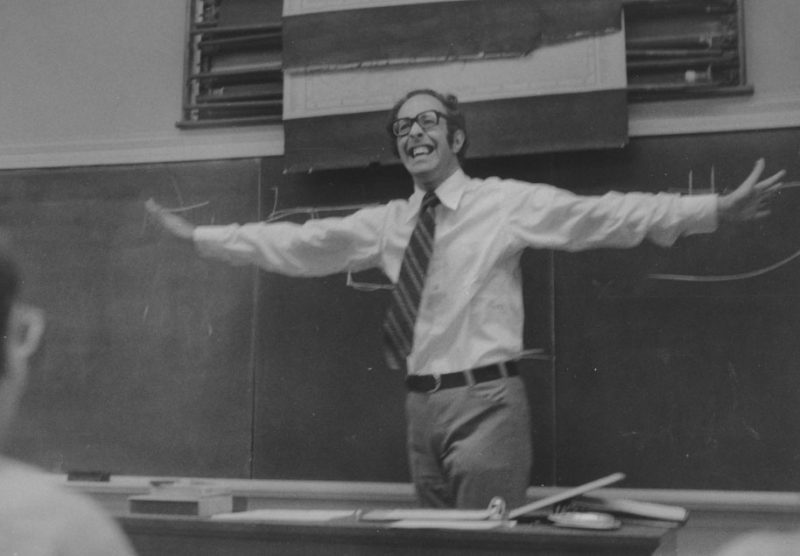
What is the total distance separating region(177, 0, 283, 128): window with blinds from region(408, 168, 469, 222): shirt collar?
0.90m

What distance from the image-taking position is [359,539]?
183 cm

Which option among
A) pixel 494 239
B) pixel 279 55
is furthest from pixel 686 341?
pixel 279 55

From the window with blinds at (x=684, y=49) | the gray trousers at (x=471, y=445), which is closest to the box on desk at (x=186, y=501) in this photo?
the gray trousers at (x=471, y=445)

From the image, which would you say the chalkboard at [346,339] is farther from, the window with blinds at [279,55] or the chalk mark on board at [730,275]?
the window with blinds at [279,55]

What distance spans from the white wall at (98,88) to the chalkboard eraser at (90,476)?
3.68ft

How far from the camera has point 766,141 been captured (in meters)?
3.12

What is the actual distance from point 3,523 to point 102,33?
11.0 feet

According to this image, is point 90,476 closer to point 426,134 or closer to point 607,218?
point 426,134

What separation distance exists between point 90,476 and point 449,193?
1.72 meters

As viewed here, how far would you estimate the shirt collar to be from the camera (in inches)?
109

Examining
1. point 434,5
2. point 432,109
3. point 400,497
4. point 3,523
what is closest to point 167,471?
point 400,497

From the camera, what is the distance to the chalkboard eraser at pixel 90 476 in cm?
354

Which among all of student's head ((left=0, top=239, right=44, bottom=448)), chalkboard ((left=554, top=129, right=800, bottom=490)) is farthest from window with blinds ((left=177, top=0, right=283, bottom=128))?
student's head ((left=0, top=239, right=44, bottom=448))

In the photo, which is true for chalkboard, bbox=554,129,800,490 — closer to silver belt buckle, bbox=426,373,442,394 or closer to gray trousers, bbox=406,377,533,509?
gray trousers, bbox=406,377,533,509
